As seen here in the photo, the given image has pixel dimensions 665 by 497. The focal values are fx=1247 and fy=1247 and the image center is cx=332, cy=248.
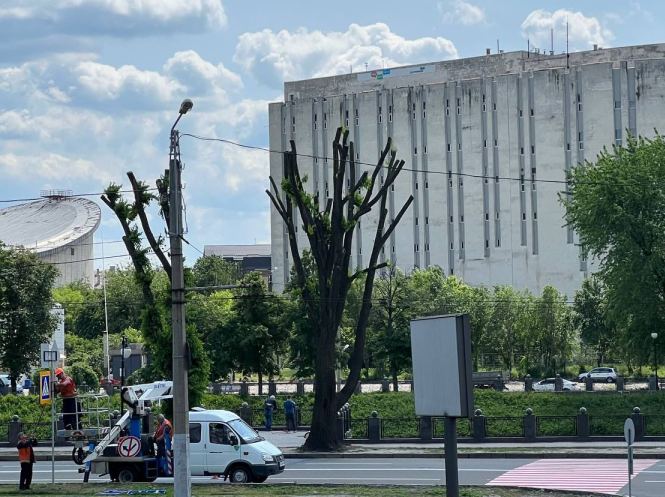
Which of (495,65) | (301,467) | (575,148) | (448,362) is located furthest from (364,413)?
(495,65)

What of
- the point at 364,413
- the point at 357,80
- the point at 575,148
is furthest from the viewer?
the point at 357,80

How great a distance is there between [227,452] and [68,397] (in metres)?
5.22

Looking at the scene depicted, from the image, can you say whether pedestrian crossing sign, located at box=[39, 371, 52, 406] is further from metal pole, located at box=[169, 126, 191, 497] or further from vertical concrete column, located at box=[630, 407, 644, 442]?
vertical concrete column, located at box=[630, 407, 644, 442]

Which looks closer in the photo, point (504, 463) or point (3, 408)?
point (504, 463)

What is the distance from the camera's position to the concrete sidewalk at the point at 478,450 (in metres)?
37.7

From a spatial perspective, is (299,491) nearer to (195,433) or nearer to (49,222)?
(195,433)

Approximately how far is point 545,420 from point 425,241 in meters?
77.5

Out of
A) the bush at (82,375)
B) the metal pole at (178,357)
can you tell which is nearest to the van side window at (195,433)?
the metal pole at (178,357)

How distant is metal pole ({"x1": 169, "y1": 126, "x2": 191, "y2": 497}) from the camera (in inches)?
925

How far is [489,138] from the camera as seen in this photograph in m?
119

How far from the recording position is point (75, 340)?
97125 mm

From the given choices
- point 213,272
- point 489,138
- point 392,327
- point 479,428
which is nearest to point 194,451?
point 479,428

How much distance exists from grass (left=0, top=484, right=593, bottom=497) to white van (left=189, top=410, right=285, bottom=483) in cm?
115

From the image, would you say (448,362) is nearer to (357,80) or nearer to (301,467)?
(301,467)
